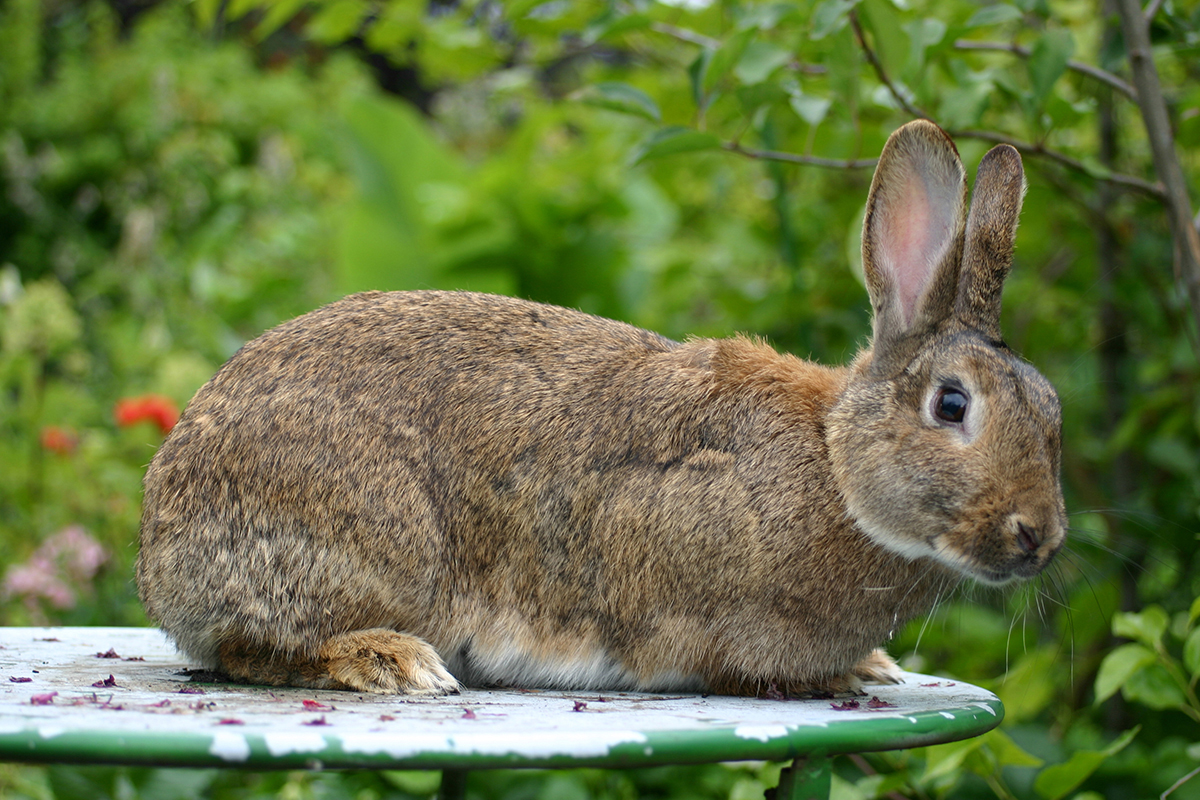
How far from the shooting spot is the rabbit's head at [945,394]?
7.61 ft

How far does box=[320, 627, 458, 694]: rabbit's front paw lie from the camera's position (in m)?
2.34

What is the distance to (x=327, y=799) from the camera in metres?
3.61

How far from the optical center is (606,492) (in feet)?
8.55

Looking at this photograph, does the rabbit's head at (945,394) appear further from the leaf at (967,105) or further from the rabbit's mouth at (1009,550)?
the leaf at (967,105)

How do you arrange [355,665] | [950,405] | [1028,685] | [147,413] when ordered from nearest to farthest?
1. [355,665]
2. [950,405]
3. [1028,685]
4. [147,413]

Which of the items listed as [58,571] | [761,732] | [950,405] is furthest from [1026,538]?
[58,571]

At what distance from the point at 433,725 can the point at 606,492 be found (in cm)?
92

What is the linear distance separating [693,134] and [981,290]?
851 millimetres

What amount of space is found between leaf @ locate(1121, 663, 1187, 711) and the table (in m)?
0.43

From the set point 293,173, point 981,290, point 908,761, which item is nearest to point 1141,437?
point 908,761

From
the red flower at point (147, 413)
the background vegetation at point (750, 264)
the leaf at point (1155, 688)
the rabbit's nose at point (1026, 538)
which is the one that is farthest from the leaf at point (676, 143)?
the red flower at point (147, 413)

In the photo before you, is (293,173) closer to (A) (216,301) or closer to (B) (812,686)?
(A) (216,301)

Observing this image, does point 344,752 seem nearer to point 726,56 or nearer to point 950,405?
point 950,405

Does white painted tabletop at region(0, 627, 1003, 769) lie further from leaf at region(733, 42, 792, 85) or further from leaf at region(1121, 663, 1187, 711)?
leaf at region(733, 42, 792, 85)
